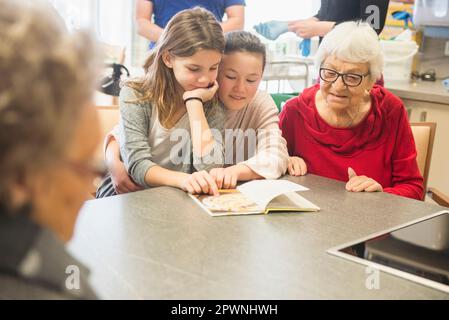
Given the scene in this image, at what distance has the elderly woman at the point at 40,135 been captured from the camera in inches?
15.0

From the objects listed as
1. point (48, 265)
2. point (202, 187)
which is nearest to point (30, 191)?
point (48, 265)

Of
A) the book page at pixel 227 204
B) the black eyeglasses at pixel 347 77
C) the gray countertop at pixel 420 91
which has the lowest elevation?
the book page at pixel 227 204

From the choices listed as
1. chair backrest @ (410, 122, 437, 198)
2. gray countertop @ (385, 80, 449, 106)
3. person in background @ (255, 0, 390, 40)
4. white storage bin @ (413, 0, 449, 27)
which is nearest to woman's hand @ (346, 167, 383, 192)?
chair backrest @ (410, 122, 437, 198)

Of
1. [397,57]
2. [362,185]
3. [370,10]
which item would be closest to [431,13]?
[397,57]

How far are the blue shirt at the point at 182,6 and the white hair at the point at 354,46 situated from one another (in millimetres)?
793

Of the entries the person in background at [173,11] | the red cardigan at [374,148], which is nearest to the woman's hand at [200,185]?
the red cardigan at [374,148]

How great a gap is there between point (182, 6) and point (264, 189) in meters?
1.26

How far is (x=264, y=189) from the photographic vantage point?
1.31m

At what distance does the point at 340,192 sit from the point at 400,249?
0.39m

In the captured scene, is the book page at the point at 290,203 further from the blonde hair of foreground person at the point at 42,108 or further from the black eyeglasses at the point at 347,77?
the blonde hair of foreground person at the point at 42,108

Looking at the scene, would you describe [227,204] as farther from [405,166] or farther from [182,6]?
[182,6]

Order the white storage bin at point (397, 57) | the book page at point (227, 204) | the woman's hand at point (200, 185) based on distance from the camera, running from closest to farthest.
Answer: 1. the book page at point (227, 204)
2. the woman's hand at point (200, 185)
3. the white storage bin at point (397, 57)

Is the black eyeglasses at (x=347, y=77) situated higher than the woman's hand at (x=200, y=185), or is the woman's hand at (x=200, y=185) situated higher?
the black eyeglasses at (x=347, y=77)

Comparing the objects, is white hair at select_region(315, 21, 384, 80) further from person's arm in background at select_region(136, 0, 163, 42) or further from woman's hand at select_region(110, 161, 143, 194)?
person's arm in background at select_region(136, 0, 163, 42)
